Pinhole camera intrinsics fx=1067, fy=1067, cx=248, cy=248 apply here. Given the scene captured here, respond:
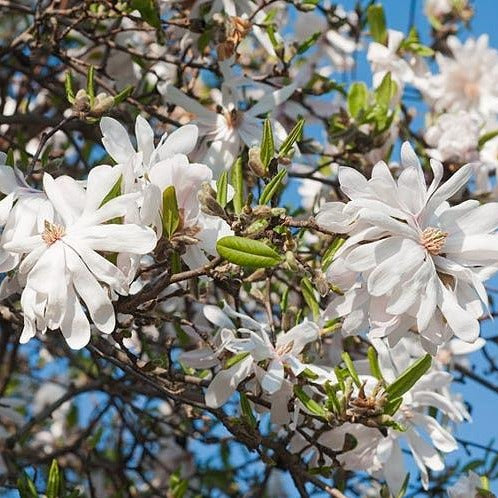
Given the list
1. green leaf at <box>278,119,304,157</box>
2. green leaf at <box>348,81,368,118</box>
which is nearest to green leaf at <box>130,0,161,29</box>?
green leaf at <box>348,81,368,118</box>

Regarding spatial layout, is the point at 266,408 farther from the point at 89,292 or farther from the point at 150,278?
the point at 89,292

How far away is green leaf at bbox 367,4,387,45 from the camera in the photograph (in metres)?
2.20

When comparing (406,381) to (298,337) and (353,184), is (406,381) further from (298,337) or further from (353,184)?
(353,184)

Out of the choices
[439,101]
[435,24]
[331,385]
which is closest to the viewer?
[331,385]

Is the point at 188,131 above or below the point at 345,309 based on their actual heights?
above

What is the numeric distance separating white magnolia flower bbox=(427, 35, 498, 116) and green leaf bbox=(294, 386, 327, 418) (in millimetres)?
1112

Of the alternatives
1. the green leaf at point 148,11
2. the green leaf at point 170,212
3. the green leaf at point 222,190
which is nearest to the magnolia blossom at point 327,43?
the green leaf at point 148,11

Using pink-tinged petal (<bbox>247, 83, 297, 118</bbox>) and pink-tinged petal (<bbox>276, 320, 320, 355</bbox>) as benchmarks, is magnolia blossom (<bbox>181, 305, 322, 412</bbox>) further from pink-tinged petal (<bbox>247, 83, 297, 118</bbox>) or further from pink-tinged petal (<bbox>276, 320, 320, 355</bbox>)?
pink-tinged petal (<bbox>247, 83, 297, 118</bbox>)

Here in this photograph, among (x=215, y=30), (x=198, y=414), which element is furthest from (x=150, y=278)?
(x=215, y=30)

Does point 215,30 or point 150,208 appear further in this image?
point 215,30

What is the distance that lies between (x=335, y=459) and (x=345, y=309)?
279mm

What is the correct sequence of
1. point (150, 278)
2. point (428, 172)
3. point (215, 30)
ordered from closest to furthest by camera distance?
point (150, 278), point (215, 30), point (428, 172)

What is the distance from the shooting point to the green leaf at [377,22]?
2.20 meters

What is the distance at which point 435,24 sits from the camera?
98.0 inches
